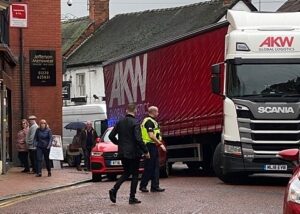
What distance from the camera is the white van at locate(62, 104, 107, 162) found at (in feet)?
95.6

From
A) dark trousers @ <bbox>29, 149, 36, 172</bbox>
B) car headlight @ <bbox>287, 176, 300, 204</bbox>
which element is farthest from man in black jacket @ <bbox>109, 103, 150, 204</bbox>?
dark trousers @ <bbox>29, 149, 36, 172</bbox>

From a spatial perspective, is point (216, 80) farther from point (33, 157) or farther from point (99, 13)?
point (99, 13)

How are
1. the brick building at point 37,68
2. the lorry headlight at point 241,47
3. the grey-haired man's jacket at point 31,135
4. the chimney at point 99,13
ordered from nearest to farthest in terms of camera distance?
1. the lorry headlight at point 241,47
2. the grey-haired man's jacket at point 31,135
3. the brick building at point 37,68
4. the chimney at point 99,13

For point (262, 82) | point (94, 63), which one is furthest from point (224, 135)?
point (94, 63)

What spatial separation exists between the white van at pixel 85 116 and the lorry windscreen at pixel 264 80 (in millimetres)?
13535

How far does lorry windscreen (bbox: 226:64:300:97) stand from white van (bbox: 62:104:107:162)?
44.4 ft

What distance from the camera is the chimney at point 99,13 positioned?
5228cm

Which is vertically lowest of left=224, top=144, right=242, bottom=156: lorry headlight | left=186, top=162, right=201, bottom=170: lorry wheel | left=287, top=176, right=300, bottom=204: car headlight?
left=186, top=162, right=201, bottom=170: lorry wheel

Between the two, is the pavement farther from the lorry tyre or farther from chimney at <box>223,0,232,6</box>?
chimney at <box>223,0,232,6</box>

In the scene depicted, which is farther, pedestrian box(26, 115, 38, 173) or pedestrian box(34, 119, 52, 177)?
pedestrian box(26, 115, 38, 173)

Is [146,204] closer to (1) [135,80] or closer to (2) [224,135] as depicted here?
(2) [224,135]

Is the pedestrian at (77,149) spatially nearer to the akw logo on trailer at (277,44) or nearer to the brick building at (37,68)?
the brick building at (37,68)

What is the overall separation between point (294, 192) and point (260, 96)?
27.5 ft

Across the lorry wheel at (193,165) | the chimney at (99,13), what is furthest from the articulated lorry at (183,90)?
the chimney at (99,13)
